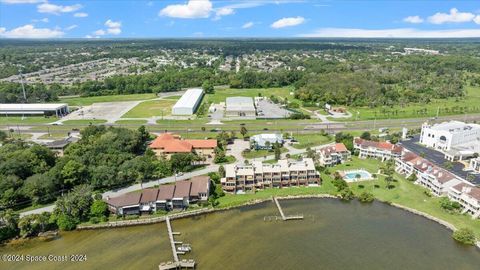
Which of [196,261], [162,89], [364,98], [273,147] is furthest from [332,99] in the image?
[196,261]

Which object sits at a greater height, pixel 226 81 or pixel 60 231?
pixel 226 81

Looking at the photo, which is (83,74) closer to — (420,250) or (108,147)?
(108,147)

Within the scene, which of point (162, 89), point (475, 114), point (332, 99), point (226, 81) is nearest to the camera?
point (475, 114)

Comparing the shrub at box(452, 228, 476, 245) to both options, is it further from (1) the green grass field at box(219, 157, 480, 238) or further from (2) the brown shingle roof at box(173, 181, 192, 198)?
(2) the brown shingle roof at box(173, 181, 192, 198)

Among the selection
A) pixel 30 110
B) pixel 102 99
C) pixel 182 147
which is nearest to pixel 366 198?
pixel 182 147

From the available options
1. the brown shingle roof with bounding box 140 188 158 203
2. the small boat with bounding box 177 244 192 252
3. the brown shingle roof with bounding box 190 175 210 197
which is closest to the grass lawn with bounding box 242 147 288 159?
the brown shingle roof with bounding box 190 175 210 197

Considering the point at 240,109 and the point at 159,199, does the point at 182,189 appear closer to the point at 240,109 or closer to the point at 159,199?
the point at 159,199
